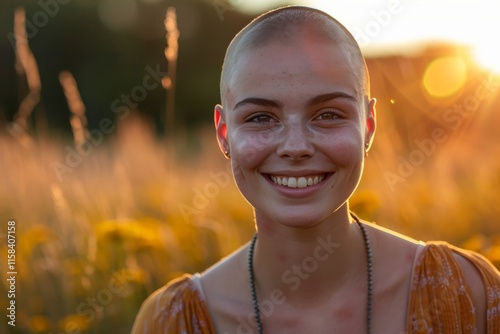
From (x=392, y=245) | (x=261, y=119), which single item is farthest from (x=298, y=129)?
(x=392, y=245)

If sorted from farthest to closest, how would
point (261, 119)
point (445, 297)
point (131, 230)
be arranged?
point (131, 230), point (445, 297), point (261, 119)

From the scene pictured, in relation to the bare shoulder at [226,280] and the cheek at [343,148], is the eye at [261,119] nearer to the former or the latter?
the cheek at [343,148]

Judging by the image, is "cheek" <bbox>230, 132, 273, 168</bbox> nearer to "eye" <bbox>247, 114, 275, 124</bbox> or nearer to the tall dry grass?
"eye" <bbox>247, 114, 275, 124</bbox>

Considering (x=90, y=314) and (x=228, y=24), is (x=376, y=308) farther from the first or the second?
(x=228, y=24)

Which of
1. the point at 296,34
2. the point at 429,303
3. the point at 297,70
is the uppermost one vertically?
the point at 296,34

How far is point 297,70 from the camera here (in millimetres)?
2227

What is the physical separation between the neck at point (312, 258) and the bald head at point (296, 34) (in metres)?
0.44

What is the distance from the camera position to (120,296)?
144 inches

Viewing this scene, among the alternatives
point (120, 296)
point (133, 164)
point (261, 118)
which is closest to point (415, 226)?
point (120, 296)

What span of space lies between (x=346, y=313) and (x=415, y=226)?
6.24 feet

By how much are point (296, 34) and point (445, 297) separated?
0.93 m

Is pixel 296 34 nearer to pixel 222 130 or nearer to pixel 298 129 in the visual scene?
pixel 298 129

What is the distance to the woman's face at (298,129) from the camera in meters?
2.23

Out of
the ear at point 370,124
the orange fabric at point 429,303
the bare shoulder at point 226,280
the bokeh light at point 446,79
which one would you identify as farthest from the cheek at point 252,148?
the bokeh light at point 446,79
